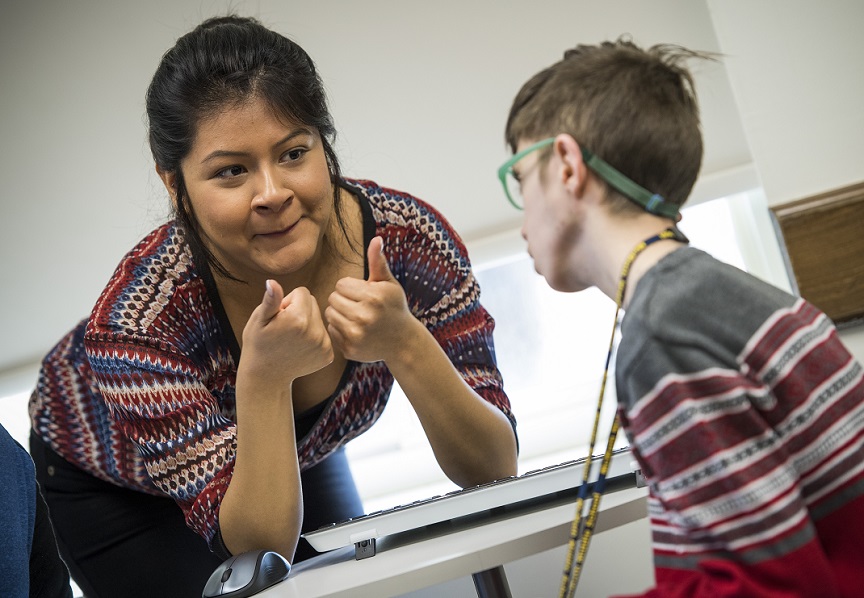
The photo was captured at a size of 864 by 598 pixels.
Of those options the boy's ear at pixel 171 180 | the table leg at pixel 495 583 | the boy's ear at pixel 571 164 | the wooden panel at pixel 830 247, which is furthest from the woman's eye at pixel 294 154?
the wooden panel at pixel 830 247

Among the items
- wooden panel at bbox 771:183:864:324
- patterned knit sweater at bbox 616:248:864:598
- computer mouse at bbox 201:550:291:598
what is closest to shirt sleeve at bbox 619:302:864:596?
patterned knit sweater at bbox 616:248:864:598

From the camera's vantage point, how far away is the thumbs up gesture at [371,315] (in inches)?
41.8

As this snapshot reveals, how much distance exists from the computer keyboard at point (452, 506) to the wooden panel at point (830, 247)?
813mm

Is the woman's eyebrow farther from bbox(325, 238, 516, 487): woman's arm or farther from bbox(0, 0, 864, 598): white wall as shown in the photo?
bbox(0, 0, 864, 598): white wall

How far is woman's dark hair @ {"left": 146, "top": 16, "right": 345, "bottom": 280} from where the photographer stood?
109 centimetres

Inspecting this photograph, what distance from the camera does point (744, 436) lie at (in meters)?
0.62

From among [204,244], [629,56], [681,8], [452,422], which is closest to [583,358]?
[681,8]

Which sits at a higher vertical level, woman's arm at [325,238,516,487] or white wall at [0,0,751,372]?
white wall at [0,0,751,372]

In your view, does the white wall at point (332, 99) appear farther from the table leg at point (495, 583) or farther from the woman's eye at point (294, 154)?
the table leg at point (495, 583)

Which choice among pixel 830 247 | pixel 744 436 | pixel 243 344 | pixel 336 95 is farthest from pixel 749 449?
pixel 336 95

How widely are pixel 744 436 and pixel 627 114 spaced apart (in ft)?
1.05

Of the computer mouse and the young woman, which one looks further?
the young woman

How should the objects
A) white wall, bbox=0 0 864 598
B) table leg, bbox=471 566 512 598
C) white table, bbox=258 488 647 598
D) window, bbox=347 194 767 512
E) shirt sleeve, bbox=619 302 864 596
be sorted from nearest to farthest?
shirt sleeve, bbox=619 302 864 596 < white table, bbox=258 488 647 598 < table leg, bbox=471 566 512 598 < white wall, bbox=0 0 864 598 < window, bbox=347 194 767 512

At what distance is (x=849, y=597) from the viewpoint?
24.0 inches
